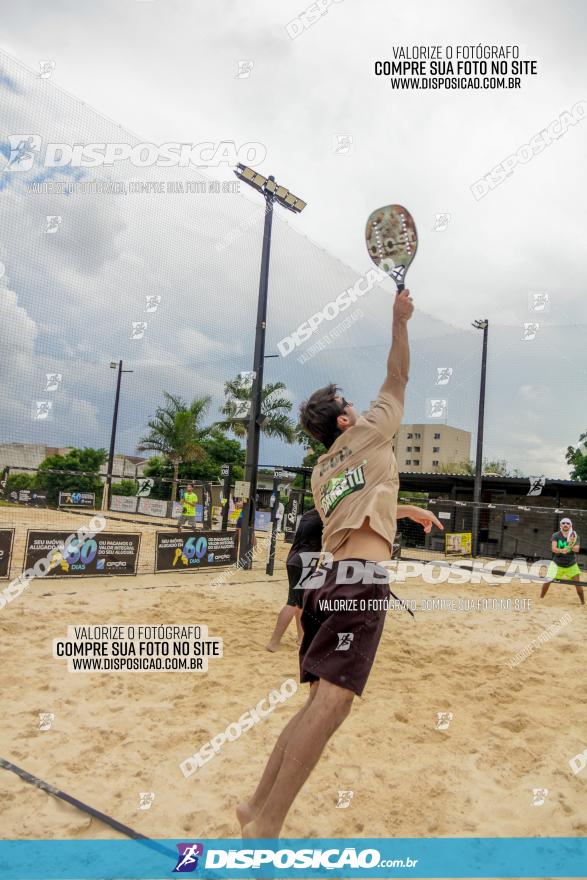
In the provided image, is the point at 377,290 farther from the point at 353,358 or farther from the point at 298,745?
the point at 298,745

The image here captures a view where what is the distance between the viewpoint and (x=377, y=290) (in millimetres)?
10828

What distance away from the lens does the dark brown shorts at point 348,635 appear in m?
1.77

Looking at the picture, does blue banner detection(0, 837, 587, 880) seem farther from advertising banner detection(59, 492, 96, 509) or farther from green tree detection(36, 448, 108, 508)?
advertising banner detection(59, 492, 96, 509)

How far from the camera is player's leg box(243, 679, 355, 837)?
168 centimetres

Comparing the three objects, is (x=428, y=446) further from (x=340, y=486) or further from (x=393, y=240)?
(x=340, y=486)

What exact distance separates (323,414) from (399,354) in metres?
0.40

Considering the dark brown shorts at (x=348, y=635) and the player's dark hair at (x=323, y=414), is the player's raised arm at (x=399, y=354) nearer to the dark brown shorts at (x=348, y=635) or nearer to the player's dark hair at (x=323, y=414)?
the player's dark hair at (x=323, y=414)

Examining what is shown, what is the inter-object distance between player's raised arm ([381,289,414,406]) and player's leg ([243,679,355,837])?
42.3 inches

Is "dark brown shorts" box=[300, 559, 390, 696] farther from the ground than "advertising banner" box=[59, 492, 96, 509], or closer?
farther from the ground

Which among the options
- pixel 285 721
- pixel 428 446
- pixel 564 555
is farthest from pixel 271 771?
pixel 428 446

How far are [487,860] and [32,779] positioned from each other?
1993 millimetres

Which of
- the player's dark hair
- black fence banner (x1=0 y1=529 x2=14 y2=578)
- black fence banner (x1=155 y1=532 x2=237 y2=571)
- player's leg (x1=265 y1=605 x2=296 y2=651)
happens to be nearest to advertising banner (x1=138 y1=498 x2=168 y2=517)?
black fence banner (x1=155 y1=532 x2=237 y2=571)

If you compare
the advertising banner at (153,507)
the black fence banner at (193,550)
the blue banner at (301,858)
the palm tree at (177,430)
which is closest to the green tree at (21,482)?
the advertising banner at (153,507)

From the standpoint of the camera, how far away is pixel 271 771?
5.90 feet
